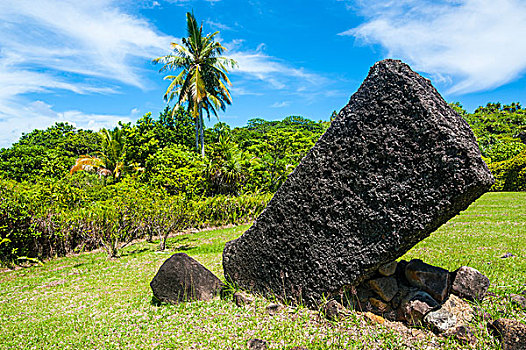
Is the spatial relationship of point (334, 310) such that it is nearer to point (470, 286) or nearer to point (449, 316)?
point (449, 316)

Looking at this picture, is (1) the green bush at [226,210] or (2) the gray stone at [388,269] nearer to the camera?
(2) the gray stone at [388,269]

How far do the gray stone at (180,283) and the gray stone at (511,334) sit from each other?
4328mm

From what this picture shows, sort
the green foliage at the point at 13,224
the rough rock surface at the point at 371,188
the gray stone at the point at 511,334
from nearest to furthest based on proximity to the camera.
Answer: the gray stone at the point at 511,334, the rough rock surface at the point at 371,188, the green foliage at the point at 13,224

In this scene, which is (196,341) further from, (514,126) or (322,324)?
(514,126)

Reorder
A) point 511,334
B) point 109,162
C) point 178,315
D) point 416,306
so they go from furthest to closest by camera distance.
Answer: point 109,162
point 178,315
point 416,306
point 511,334

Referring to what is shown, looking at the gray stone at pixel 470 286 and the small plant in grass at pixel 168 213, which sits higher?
the small plant in grass at pixel 168 213

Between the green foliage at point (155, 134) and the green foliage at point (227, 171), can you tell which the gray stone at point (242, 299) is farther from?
the green foliage at point (155, 134)

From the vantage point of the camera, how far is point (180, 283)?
5.80m

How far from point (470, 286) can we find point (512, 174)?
2925cm

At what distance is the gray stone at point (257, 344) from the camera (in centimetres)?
412

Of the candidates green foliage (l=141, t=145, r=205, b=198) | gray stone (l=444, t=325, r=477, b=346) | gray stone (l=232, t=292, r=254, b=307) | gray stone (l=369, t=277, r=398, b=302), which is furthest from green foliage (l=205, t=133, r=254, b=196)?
gray stone (l=444, t=325, r=477, b=346)

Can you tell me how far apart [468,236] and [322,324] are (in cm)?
811

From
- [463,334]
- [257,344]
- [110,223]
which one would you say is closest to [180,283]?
[257,344]

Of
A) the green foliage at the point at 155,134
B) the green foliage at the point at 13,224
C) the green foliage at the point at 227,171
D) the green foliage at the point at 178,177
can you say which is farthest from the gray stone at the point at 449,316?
the green foliage at the point at 155,134
